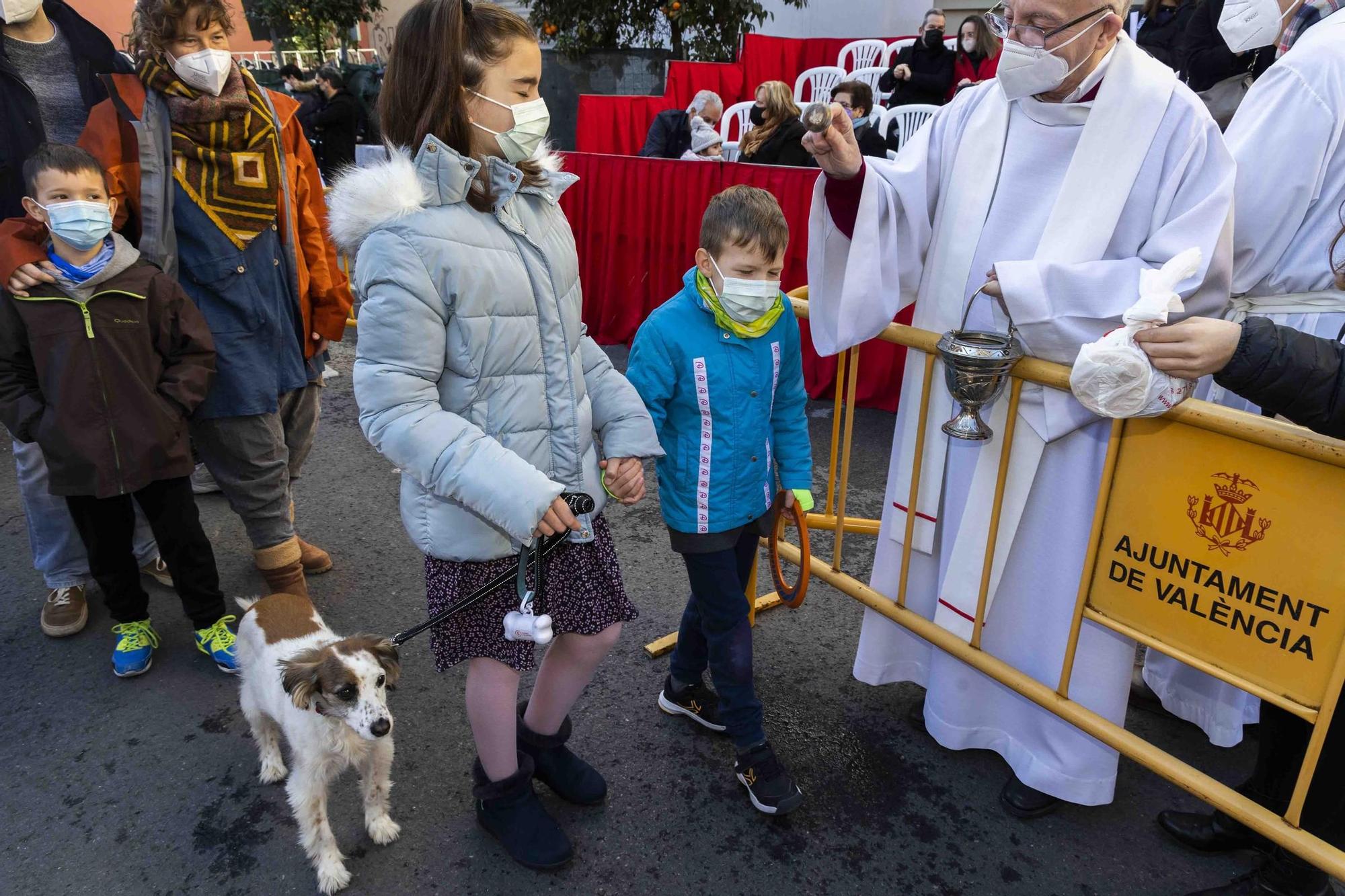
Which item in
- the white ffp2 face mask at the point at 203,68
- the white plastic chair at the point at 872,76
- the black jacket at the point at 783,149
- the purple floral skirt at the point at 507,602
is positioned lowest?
the purple floral skirt at the point at 507,602

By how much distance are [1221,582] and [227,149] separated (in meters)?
3.13

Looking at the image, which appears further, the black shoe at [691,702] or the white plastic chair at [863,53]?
the white plastic chair at [863,53]

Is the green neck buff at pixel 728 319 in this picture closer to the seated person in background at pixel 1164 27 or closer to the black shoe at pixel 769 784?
the black shoe at pixel 769 784

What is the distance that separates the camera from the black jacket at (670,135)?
8.84m

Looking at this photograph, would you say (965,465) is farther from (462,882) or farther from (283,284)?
(283,284)

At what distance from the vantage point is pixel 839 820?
2545 millimetres

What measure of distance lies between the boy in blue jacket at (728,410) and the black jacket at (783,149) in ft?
15.7

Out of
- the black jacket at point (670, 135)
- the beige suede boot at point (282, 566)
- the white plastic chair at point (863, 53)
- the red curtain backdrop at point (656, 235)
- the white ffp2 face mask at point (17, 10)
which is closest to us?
the white ffp2 face mask at point (17, 10)

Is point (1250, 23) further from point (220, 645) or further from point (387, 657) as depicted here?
point (220, 645)

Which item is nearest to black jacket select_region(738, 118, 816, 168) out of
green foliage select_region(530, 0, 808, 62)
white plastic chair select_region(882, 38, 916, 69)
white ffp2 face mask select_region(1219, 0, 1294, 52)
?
white plastic chair select_region(882, 38, 916, 69)

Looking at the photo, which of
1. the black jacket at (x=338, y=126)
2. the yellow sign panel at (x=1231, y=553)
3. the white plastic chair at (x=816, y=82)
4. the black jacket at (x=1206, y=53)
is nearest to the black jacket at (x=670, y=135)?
the white plastic chair at (x=816, y=82)

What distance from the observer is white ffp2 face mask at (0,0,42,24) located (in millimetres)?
2902

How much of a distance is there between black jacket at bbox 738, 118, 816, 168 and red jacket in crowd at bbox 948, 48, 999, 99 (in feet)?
9.83

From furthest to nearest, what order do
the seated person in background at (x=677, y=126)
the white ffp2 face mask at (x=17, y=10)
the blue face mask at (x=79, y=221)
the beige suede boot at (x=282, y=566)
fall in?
the seated person in background at (x=677, y=126)
the beige suede boot at (x=282, y=566)
the white ffp2 face mask at (x=17, y=10)
the blue face mask at (x=79, y=221)
